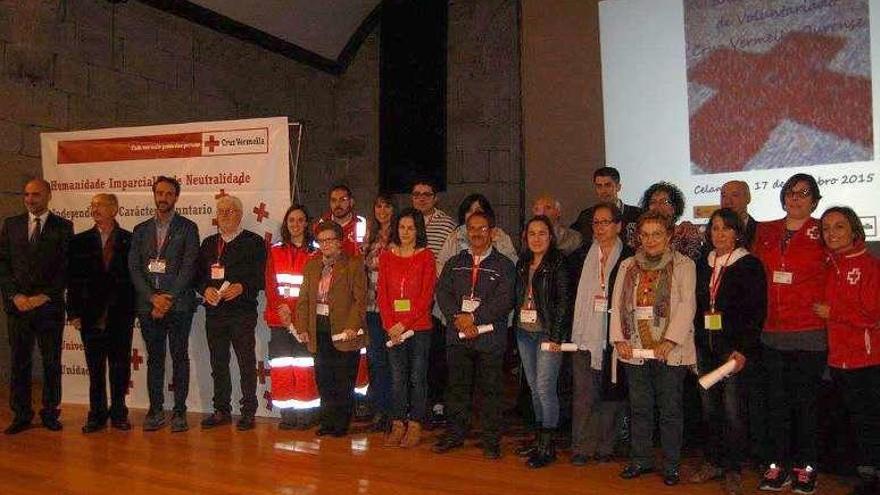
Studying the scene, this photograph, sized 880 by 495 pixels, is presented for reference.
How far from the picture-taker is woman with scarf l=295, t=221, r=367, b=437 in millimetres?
4109

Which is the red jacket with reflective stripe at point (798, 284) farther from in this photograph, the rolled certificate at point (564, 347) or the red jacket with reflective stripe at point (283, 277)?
the red jacket with reflective stripe at point (283, 277)

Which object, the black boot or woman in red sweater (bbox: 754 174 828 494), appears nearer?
woman in red sweater (bbox: 754 174 828 494)

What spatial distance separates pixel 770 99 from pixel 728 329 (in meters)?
1.91

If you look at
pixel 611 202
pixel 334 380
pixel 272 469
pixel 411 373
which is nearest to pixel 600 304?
pixel 611 202

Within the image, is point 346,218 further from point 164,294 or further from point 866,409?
point 866,409

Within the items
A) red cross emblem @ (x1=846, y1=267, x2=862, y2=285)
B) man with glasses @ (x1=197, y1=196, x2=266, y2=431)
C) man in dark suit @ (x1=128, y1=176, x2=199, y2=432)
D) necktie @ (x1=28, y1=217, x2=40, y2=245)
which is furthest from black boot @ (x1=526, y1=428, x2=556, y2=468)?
necktie @ (x1=28, y1=217, x2=40, y2=245)

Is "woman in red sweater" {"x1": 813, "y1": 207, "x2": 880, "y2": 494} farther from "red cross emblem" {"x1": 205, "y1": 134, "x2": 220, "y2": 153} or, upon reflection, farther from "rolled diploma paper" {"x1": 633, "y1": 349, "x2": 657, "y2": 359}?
"red cross emblem" {"x1": 205, "y1": 134, "x2": 220, "y2": 153}

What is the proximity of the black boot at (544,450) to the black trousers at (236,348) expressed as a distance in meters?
1.85

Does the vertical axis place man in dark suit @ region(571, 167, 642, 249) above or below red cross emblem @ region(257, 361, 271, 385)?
above

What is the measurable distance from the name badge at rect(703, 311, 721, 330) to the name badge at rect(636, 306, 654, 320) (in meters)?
0.24

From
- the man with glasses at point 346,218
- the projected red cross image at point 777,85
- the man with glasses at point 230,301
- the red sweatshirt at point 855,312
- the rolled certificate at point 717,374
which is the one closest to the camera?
the red sweatshirt at point 855,312

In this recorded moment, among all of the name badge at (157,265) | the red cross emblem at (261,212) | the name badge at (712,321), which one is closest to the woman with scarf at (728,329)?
the name badge at (712,321)

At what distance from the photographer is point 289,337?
173 inches

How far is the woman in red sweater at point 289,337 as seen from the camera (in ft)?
14.3
